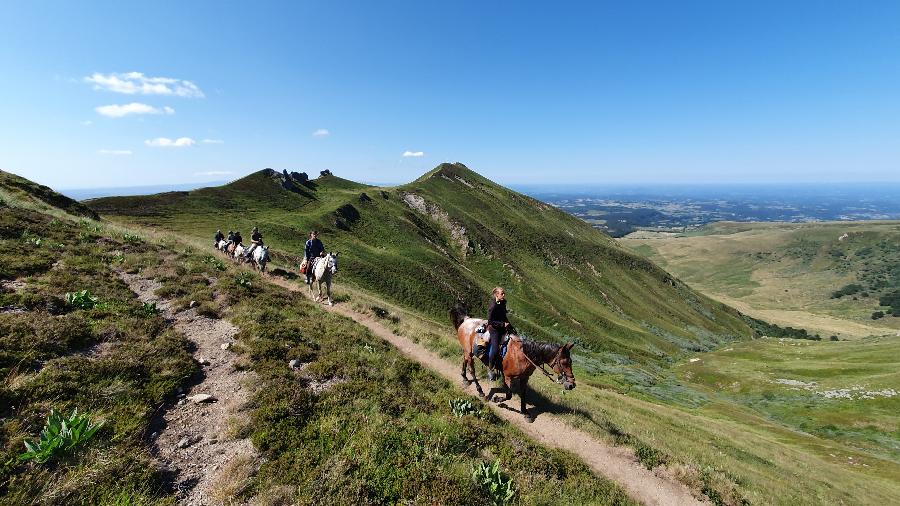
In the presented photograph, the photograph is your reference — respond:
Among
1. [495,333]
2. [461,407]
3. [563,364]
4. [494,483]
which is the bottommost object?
[461,407]

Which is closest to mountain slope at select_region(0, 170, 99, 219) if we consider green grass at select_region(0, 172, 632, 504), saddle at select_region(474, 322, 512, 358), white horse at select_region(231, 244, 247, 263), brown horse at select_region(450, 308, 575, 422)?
white horse at select_region(231, 244, 247, 263)

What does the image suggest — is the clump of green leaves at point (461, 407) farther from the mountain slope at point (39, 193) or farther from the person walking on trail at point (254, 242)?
the mountain slope at point (39, 193)

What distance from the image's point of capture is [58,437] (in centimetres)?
708

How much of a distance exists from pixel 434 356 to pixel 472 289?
1810 inches

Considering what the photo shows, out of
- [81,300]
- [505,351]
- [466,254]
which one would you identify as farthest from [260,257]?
[466,254]

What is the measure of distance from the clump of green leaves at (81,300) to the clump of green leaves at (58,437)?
8462mm

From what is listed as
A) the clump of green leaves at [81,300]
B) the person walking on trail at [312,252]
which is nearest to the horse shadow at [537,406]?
the clump of green leaves at [81,300]

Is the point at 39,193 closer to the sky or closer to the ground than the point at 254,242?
closer to the sky

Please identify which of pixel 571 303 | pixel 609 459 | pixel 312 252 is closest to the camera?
pixel 609 459

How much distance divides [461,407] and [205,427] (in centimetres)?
800

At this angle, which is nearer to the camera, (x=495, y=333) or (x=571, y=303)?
(x=495, y=333)

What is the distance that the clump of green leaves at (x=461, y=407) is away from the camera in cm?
1366

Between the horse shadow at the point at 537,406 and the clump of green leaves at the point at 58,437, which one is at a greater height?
the clump of green leaves at the point at 58,437

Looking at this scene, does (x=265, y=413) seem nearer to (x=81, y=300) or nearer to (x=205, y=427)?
(x=205, y=427)
